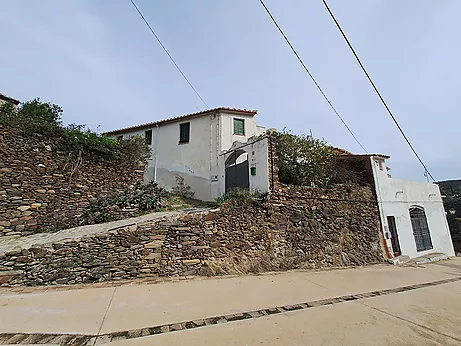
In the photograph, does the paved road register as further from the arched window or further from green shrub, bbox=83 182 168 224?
the arched window

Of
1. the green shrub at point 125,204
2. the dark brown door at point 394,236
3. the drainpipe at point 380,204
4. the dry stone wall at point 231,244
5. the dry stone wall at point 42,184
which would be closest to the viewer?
the dry stone wall at point 231,244

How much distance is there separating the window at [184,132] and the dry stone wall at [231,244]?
7.32m

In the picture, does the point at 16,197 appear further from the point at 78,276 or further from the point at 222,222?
the point at 222,222

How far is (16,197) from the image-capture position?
647 cm

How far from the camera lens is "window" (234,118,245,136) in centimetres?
1326

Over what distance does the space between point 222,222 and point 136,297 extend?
10.2 feet

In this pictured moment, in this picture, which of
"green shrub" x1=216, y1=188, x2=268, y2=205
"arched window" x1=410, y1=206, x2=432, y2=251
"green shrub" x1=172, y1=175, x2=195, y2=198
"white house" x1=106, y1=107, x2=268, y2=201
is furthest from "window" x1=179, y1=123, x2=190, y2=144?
"arched window" x1=410, y1=206, x2=432, y2=251

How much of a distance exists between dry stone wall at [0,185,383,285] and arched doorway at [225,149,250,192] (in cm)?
175

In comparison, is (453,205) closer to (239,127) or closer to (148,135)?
(239,127)

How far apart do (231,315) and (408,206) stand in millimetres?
12250

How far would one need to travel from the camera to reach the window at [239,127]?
13262mm

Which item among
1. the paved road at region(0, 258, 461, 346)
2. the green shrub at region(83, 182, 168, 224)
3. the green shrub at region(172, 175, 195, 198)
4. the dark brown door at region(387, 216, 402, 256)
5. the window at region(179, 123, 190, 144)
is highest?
the window at region(179, 123, 190, 144)

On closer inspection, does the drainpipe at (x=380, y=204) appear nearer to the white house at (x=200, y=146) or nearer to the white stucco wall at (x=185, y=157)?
the white house at (x=200, y=146)

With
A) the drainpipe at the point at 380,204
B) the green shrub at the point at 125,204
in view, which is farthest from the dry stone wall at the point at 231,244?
the green shrub at the point at 125,204
